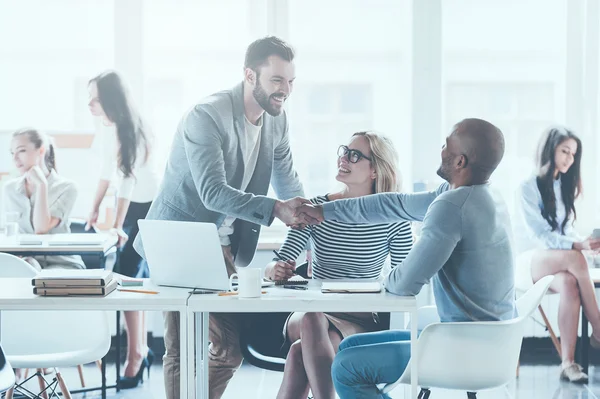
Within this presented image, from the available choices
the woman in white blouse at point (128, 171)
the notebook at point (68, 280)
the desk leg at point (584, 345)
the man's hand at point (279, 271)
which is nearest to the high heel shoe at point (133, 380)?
the woman in white blouse at point (128, 171)

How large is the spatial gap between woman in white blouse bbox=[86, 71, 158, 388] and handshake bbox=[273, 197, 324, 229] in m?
1.48

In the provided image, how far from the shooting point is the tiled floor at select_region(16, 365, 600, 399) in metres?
3.69

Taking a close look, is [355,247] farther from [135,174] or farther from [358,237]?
[135,174]

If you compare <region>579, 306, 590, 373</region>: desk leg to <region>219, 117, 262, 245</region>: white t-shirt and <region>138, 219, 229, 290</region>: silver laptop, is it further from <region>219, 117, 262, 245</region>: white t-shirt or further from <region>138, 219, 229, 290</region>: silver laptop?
<region>138, 219, 229, 290</region>: silver laptop

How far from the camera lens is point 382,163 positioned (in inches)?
116

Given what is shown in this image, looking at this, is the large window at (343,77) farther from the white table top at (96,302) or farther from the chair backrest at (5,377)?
the chair backrest at (5,377)

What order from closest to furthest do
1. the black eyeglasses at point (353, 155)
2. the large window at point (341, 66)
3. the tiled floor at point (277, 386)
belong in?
the black eyeglasses at point (353, 155), the tiled floor at point (277, 386), the large window at point (341, 66)

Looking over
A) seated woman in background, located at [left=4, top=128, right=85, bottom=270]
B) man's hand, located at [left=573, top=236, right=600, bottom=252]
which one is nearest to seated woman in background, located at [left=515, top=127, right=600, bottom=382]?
man's hand, located at [left=573, top=236, right=600, bottom=252]

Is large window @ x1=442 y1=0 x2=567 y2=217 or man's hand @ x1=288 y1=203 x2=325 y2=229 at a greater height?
large window @ x1=442 y1=0 x2=567 y2=217

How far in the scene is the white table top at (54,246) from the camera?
12.3ft

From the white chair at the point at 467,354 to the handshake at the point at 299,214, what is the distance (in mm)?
743

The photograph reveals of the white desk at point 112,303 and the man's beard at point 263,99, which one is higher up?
the man's beard at point 263,99

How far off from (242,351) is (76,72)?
277 cm

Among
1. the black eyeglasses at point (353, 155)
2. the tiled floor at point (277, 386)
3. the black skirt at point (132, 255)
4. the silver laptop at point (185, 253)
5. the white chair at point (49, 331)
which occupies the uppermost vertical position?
the black eyeglasses at point (353, 155)
